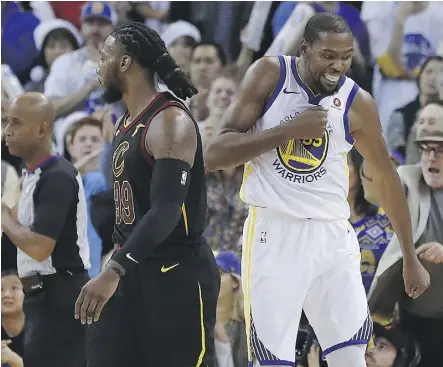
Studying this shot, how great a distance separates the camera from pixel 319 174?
11.9ft

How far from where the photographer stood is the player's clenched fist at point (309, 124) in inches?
135

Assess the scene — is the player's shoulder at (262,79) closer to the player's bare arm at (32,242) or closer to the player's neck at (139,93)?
the player's neck at (139,93)

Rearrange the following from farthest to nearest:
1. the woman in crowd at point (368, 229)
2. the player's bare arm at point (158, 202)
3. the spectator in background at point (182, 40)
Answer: the spectator in background at point (182, 40) < the woman in crowd at point (368, 229) < the player's bare arm at point (158, 202)

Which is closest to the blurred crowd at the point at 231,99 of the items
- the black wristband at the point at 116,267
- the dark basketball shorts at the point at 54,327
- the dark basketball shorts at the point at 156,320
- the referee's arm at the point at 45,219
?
the dark basketball shorts at the point at 54,327

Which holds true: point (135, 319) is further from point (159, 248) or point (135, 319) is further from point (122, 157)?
point (122, 157)

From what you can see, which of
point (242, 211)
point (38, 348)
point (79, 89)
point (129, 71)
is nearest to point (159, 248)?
point (129, 71)

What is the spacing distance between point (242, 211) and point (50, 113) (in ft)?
6.04

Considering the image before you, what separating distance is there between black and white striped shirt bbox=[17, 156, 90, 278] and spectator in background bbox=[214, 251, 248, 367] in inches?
60.4

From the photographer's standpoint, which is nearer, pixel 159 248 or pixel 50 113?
pixel 159 248

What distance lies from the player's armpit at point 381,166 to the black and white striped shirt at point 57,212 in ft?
4.62

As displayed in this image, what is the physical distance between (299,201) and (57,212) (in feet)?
4.16

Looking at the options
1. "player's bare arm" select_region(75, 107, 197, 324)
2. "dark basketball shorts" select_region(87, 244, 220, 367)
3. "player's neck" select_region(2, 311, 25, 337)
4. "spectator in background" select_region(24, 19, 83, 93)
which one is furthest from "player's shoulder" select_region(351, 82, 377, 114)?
"spectator in background" select_region(24, 19, 83, 93)

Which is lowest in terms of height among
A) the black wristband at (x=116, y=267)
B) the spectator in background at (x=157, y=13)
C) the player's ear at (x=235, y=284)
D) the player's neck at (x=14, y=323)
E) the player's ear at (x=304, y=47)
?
the player's neck at (x=14, y=323)

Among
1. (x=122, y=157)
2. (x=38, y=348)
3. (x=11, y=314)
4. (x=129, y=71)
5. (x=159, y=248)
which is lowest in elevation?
(x=11, y=314)
